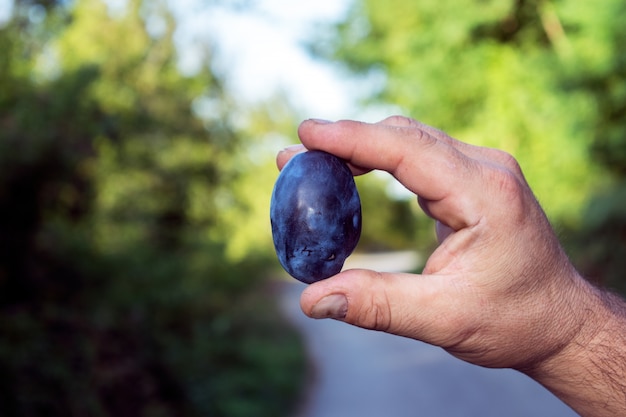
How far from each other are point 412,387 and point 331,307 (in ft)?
22.3

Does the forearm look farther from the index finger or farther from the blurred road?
the blurred road

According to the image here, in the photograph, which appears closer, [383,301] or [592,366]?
[383,301]

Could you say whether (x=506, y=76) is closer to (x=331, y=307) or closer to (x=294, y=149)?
(x=294, y=149)

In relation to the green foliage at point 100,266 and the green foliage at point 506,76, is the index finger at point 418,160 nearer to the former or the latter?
the green foliage at point 100,266

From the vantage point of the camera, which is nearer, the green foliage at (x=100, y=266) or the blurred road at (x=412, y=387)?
the green foliage at (x=100, y=266)

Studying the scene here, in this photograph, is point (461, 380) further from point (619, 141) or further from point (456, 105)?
point (456, 105)

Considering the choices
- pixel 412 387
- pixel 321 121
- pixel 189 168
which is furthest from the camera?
pixel 189 168

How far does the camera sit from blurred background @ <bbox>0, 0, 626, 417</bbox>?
493cm

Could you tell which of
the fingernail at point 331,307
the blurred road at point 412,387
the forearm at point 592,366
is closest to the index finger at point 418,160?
the fingernail at point 331,307

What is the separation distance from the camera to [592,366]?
157 centimetres

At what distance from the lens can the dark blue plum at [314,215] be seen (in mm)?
1530

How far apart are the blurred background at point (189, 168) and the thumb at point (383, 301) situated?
105 cm

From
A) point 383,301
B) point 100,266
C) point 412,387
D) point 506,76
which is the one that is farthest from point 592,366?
point 506,76

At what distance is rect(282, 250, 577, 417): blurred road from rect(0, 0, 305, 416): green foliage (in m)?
0.50
